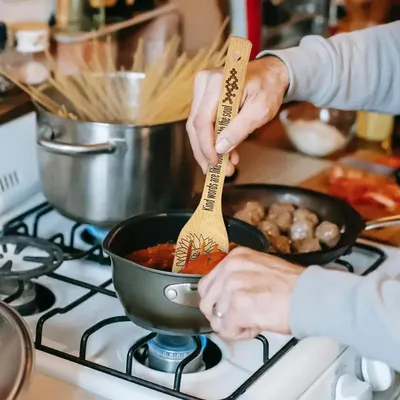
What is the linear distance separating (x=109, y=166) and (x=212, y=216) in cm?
18

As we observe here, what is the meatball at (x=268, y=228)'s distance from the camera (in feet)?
3.21

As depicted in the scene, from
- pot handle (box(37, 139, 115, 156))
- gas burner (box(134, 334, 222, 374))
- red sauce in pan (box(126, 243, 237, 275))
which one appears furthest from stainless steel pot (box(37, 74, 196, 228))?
gas burner (box(134, 334, 222, 374))

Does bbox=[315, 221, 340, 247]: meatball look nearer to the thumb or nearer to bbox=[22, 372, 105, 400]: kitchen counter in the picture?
the thumb

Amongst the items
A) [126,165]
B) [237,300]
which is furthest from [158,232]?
[237,300]

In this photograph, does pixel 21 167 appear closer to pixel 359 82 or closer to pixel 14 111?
pixel 14 111

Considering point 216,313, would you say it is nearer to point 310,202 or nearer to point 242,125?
point 242,125

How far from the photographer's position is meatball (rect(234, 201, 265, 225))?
1.00 meters

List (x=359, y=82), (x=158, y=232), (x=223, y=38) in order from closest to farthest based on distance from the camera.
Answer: (x=158, y=232)
(x=359, y=82)
(x=223, y=38)

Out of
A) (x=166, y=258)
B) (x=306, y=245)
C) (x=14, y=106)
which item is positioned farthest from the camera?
(x=14, y=106)

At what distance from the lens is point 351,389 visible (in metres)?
0.76

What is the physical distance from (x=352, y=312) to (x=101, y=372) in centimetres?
26

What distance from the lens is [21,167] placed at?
1096mm

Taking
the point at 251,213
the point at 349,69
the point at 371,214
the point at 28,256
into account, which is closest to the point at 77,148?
the point at 28,256

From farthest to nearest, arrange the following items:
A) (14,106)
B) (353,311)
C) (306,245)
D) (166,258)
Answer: (14,106) < (306,245) < (166,258) < (353,311)
